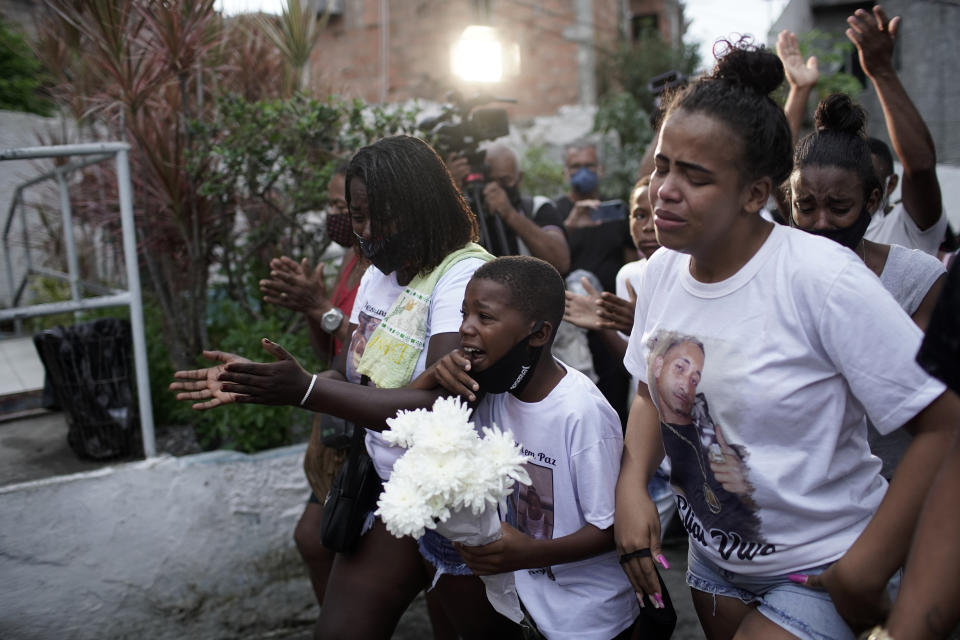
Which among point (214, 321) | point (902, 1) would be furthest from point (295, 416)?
point (902, 1)

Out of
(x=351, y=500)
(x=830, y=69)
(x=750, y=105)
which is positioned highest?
(x=830, y=69)

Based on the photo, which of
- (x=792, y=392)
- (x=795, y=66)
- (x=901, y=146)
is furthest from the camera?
(x=795, y=66)

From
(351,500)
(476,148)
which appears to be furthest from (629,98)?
(351,500)

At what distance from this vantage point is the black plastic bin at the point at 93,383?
3934 mm

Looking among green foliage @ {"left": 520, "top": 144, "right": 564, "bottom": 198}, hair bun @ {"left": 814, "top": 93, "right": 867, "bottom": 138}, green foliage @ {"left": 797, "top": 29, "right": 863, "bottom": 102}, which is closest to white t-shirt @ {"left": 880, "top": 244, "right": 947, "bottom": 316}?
hair bun @ {"left": 814, "top": 93, "right": 867, "bottom": 138}

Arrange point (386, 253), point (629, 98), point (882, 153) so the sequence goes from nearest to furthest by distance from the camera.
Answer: point (386, 253), point (882, 153), point (629, 98)

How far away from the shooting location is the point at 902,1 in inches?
373

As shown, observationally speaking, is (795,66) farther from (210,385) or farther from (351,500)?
(210,385)

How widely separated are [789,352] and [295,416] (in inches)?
129

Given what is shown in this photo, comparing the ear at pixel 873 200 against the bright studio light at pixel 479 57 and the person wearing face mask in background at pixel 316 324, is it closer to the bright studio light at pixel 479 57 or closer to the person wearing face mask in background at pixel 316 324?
the person wearing face mask in background at pixel 316 324

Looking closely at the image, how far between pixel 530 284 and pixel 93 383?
2.85m

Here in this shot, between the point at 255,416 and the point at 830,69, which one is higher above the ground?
the point at 830,69

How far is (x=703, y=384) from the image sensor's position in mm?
1771

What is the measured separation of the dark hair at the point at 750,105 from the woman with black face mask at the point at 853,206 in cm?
64
